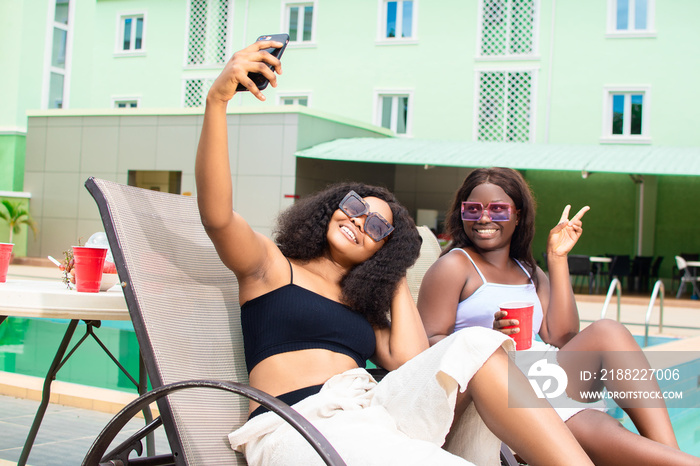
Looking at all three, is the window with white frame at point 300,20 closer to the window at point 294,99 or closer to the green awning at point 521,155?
the window at point 294,99

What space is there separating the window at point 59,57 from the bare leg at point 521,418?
73.2 feet

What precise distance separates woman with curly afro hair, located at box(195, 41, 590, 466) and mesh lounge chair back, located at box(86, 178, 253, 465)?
0.39 feet

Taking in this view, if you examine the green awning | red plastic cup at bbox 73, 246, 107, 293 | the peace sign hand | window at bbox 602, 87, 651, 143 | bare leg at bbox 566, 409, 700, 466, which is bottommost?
bare leg at bbox 566, 409, 700, 466

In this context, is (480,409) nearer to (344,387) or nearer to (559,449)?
(559,449)

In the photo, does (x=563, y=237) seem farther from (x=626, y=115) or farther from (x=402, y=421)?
(x=626, y=115)

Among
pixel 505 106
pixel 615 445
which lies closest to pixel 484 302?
pixel 615 445

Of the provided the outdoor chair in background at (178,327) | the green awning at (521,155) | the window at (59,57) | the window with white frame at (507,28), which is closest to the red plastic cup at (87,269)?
the outdoor chair in background at (178,327)

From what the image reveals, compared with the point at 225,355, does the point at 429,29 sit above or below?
above

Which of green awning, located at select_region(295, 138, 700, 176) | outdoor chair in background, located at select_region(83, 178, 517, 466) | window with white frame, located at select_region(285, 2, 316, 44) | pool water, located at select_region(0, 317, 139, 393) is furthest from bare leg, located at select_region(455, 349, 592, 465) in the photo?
window with white frame, located at select_region(285, 2, 316, 44)

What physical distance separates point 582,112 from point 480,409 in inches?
732

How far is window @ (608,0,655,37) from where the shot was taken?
18875 mm

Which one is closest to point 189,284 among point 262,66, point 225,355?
point 225,355

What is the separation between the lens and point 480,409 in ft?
6.24

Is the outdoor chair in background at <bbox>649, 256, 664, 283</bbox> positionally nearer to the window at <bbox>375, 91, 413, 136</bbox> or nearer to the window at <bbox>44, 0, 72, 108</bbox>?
the window at <bbox>375, 91, 413, 136</bbox>
